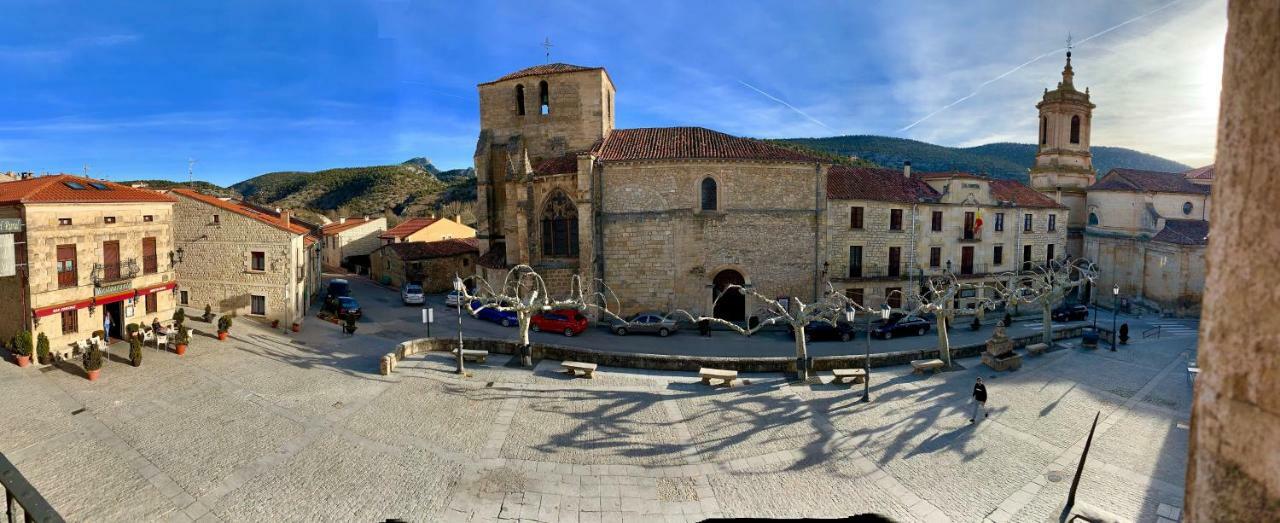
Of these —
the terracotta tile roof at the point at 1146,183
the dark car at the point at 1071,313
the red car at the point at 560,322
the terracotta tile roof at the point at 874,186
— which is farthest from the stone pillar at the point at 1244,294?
the terracotta tile roof at the point at 1146,183

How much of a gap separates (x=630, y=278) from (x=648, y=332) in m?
3.06

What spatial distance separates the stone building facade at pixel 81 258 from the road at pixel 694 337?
7.53m

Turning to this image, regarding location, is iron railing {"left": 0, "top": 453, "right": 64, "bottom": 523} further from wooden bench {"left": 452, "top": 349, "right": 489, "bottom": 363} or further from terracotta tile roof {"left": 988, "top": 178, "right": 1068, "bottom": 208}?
terracotta tile roof {"left": 988, "top": 178, "right": 1068, "bottom": 208}

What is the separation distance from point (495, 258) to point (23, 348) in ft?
57.0

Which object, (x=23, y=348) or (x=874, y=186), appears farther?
(x=874, y=186)

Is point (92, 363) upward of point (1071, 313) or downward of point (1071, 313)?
upward

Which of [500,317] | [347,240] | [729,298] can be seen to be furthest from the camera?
[347,240]

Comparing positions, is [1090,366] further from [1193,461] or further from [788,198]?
[1193,461]

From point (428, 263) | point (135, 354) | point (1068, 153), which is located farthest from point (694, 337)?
point (1068, 153)

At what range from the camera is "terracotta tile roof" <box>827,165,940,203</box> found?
28.8 meters

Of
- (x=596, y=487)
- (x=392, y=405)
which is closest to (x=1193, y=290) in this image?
(x=596, y=487)

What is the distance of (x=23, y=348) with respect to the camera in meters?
17.3

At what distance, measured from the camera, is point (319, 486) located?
35.3 feet

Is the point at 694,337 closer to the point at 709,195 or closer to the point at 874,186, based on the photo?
the point at 709,195
